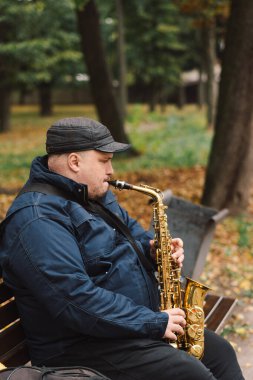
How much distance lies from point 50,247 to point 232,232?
17.9 feet

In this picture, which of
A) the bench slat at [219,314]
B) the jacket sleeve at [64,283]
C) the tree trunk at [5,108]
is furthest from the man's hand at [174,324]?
the tree trunk at [5,108]

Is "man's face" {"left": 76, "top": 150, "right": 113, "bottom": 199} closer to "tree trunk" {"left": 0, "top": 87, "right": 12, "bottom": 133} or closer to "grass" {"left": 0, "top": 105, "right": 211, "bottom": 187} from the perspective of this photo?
"grass" {"left": 0, "top": 105, "right": 211, "bottom": 187}

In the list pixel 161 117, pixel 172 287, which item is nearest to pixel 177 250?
pixel 172 287

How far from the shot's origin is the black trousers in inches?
102

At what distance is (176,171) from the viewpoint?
1191 centimetres

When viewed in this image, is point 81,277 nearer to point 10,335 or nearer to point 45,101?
point 10,335

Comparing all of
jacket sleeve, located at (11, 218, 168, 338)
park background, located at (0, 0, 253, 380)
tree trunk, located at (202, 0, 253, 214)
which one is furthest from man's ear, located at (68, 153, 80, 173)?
tree trunk, located at (202, 0, 253, 214)

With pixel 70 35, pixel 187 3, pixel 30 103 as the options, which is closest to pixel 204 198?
pixel 187 3

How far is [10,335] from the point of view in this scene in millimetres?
2875

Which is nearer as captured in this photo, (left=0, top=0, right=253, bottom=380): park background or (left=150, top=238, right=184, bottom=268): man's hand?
(left=150, top=238, right=184, bottom=268): man's hand

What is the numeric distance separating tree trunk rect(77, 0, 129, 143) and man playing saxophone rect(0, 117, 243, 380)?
9647 mm

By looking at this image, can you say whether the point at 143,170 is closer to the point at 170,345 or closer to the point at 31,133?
the point at 170,345

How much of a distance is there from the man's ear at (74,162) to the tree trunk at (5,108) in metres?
21.8

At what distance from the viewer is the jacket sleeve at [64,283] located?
2494 mm
